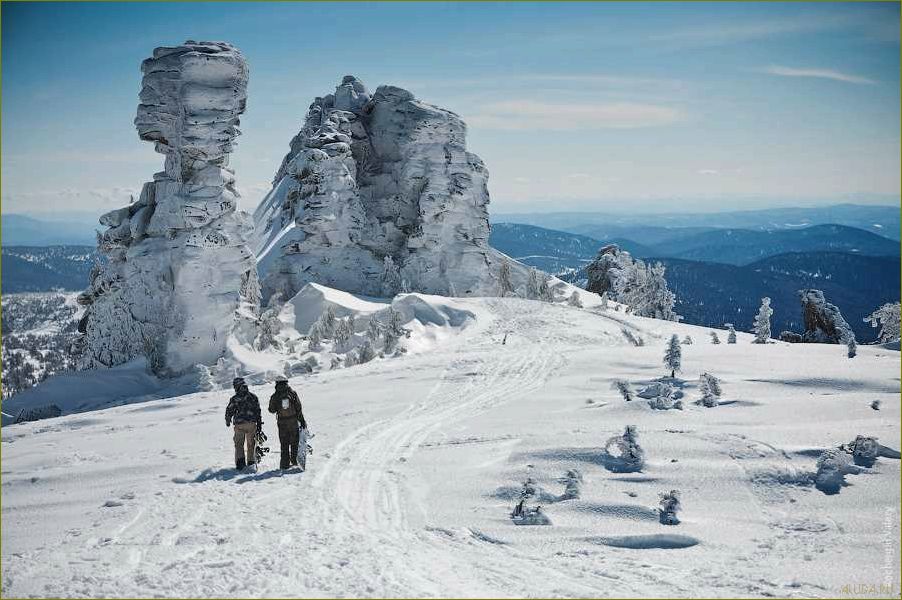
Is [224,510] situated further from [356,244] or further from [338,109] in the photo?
[338,109]

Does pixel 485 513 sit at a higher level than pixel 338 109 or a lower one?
lower

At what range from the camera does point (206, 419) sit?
527 inches

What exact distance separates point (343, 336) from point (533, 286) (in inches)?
729

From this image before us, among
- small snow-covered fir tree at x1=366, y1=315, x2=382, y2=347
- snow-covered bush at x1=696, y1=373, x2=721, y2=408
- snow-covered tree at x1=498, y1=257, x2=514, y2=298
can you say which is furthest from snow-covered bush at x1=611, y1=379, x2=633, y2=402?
snow-covered tree at x1=498, y1=257, x2=514, y2=298

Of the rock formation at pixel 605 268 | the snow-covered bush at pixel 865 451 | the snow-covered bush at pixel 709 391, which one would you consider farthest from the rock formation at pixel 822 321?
the rock formation at pixel 605 268

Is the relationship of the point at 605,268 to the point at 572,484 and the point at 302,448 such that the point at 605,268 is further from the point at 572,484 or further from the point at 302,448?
the point at 572,484

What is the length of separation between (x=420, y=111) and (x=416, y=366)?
28154 millimetres

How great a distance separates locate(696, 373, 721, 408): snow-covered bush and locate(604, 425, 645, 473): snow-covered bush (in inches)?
134

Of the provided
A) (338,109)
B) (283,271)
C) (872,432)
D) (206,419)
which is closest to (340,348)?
(206,419)

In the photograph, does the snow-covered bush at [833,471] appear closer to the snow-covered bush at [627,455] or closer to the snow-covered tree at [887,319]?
the snow-covered bush at [627,455]

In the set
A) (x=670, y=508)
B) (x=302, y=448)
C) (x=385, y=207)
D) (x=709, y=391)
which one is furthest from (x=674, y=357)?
(x=385, y=207)

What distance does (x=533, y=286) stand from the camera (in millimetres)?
41469

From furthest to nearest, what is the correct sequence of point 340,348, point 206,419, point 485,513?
point 340,348 < point 206,419 < point 485,513

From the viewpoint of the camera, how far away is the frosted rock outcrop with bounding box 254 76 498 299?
38938 mm
